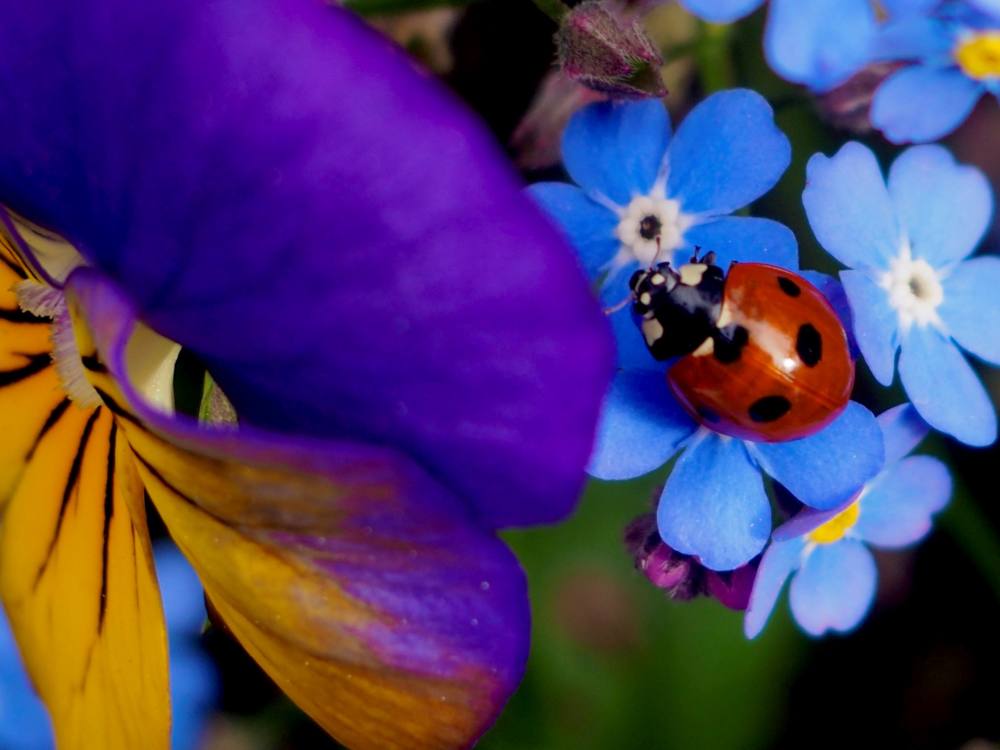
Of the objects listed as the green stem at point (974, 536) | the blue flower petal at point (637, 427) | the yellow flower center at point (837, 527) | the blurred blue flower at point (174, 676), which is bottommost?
the green stem at point (974, 536)

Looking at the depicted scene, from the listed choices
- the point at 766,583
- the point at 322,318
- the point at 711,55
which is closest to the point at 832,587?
the point at 766,583

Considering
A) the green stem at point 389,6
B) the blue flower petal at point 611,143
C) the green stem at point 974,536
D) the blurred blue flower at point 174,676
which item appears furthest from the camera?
the green stem at point 974,536

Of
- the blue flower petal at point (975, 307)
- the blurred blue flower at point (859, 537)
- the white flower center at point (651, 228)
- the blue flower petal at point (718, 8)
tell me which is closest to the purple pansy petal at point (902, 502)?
the blurred blue flower at point (859, 537)

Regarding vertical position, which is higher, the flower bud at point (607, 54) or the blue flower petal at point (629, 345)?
the flower bud at point (607, 54)

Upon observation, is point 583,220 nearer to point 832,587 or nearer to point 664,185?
point 664,185

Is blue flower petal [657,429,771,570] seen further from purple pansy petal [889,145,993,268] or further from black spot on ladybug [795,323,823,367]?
purple pansy petal [889,145,993,268]

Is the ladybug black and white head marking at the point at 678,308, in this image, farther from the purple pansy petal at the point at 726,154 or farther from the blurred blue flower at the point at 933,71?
the blurred blue flower at the point at 933,71

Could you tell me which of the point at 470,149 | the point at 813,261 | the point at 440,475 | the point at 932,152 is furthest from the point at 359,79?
the point at 813,261

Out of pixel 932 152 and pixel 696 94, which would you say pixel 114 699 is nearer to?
pixel 932 152
